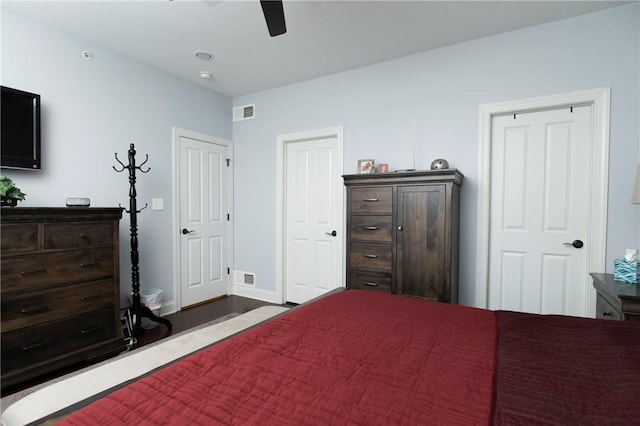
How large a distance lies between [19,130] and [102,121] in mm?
709

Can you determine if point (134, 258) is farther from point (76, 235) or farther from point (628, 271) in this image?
point (628, 271)

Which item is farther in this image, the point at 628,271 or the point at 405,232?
the point at 405,232

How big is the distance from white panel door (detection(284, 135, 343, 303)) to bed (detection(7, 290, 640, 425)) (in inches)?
94.4

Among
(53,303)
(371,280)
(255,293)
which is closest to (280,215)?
(255,293)

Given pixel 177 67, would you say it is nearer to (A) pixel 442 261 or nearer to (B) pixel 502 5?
(B) pixel 502 5

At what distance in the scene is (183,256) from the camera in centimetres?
381

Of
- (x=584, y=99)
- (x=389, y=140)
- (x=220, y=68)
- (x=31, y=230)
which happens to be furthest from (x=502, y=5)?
(x=31, y=230)

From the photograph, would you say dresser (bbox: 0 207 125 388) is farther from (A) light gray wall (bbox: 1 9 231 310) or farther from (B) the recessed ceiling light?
(B) the recessed ceiling light

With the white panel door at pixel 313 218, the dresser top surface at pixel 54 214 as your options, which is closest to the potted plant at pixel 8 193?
the dresser top surface at pixel 54 214

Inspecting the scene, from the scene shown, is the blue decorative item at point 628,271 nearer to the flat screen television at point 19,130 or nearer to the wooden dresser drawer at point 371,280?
the wooden dresser drawer at point 371,280

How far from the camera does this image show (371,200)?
110 inches

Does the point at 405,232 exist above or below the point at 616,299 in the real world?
above

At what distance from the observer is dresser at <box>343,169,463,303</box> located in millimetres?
2506

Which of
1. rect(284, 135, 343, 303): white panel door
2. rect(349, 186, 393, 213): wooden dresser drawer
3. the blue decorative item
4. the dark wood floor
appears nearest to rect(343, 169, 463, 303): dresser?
rect(349, 186, 393, 213): wooden dresser drawer
